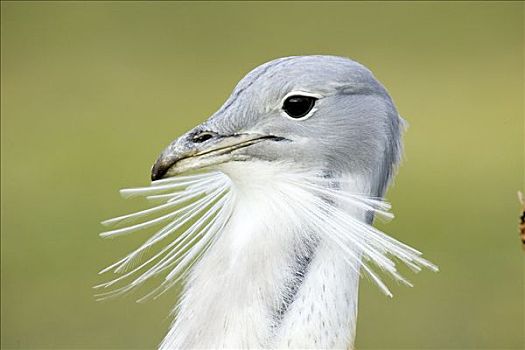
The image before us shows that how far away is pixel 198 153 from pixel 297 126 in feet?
0.53

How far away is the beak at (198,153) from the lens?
6.35ft

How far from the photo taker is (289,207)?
1.97 meters

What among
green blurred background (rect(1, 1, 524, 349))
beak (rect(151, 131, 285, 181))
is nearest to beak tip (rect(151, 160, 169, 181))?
beak (rect(151, 131, 285, 181))

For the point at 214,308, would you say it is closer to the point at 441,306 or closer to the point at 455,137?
the point at 441,306

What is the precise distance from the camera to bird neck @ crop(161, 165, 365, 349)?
1.95 m

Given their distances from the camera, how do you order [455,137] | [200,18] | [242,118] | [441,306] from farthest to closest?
[200,18], [455,137], [441,306], [242,118]

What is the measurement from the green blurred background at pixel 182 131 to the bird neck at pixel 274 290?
205 centimetres

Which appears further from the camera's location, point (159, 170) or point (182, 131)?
point (182, 131)

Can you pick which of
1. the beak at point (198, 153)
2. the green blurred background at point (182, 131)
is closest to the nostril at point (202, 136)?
the beak at point (198, 153)

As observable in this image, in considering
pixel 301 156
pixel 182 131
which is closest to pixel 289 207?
pixel 301 156

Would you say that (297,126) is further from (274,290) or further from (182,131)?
(182,131)

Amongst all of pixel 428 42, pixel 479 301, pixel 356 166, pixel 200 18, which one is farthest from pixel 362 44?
pixel 356 166

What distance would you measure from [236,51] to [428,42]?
42.3 inches

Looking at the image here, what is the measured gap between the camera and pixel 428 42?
7.10m
